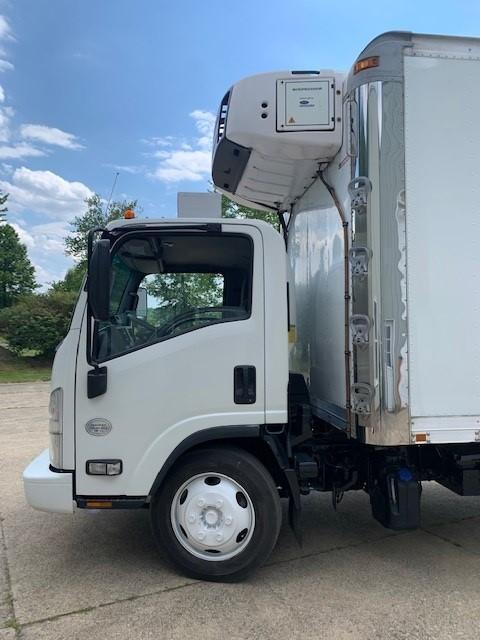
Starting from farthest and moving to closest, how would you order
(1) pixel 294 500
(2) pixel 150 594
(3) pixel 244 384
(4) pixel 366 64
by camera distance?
(1) pixel 294 500
(3) pixel 244 384
(2) pixel 150 594
(4) pixel 366 64

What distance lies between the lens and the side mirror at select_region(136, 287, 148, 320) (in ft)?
11.4

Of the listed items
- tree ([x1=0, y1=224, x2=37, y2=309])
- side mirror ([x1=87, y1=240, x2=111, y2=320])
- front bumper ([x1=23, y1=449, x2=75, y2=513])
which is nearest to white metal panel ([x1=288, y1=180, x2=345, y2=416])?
side mirror ([x1=87, y1=240, x2=111, y2=320])

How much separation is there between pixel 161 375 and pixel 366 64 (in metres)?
2.25

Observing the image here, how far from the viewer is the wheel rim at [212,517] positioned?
11.0 ft

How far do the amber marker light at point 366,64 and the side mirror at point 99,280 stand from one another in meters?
1.83

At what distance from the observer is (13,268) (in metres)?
→ 50.9

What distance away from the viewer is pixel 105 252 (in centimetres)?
303

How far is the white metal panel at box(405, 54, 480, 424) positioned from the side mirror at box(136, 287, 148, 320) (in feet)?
5.52

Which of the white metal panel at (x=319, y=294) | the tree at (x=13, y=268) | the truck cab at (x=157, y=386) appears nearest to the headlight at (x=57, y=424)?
the truck cab at (x=157, y=386)

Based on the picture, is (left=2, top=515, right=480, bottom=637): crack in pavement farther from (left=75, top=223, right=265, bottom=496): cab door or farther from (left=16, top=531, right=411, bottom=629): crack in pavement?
(left=75, top=223, right=265, bottom=496): cab door

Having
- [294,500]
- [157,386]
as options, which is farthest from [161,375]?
[294,500]

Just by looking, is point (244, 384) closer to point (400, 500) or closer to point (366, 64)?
point (400, 500)

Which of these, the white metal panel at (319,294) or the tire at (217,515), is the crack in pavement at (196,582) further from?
the white metal panel at (319,294)

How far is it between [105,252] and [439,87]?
2.19 meters
